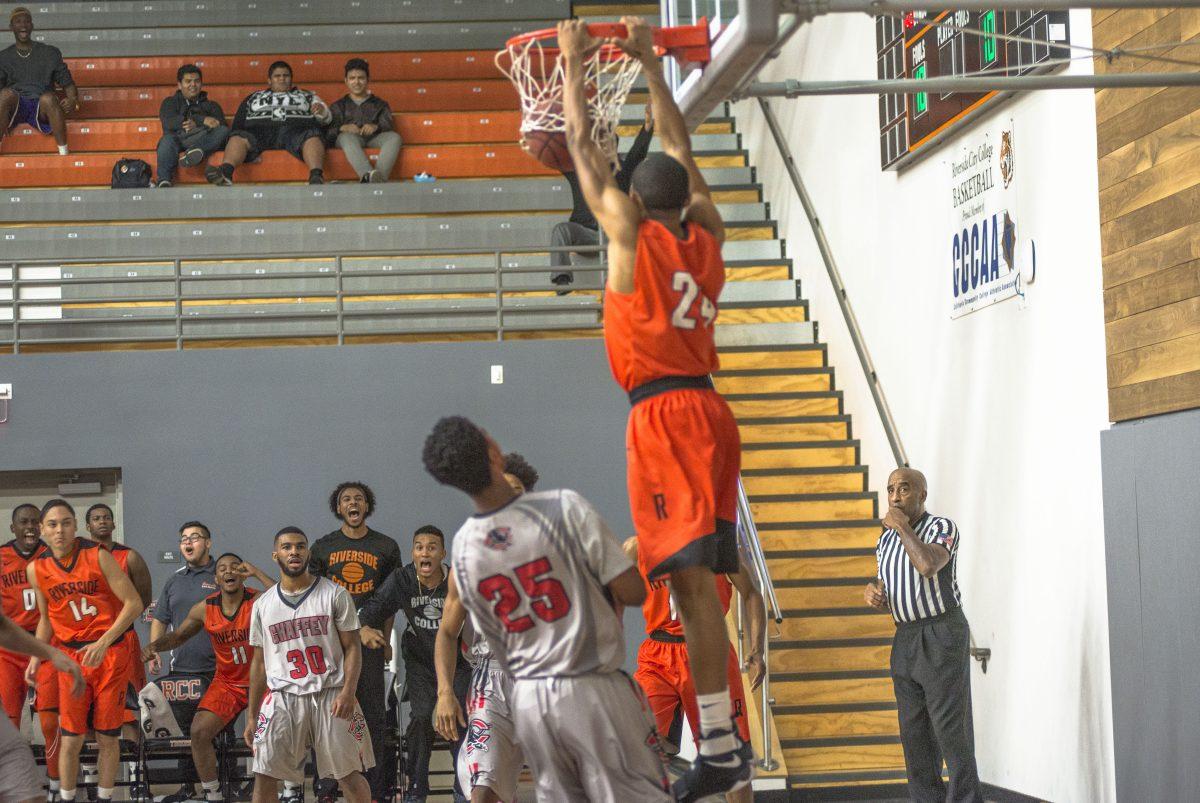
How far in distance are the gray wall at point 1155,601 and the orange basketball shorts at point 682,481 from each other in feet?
10.5

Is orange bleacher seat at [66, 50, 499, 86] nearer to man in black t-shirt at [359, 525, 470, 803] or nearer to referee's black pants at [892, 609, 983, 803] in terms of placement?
man in black t-shirt at [359, 525, 470, 803]

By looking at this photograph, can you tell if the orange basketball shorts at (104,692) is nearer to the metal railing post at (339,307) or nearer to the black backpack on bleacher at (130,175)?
the metal railing post at (339,307)

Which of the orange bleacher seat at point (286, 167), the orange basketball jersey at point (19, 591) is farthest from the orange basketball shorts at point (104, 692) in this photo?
the orange bleacher seat at point (286, 167)

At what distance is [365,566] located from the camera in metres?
9.15

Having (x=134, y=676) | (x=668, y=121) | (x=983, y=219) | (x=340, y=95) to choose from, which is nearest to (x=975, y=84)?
(x=668, y=121)

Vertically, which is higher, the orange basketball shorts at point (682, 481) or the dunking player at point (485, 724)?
the orange basketball shorts at point (682, 481)

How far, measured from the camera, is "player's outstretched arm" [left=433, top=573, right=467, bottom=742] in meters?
5.65

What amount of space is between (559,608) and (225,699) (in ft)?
19.5

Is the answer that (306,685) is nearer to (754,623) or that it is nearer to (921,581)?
(754,623)

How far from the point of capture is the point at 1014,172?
8469 mm

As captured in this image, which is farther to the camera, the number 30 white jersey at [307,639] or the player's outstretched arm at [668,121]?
the number 30 white jersey at [307,639]

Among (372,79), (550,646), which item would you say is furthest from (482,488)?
(372,79)

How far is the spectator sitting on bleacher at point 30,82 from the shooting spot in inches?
570

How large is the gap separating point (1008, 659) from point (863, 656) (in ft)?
4.44
